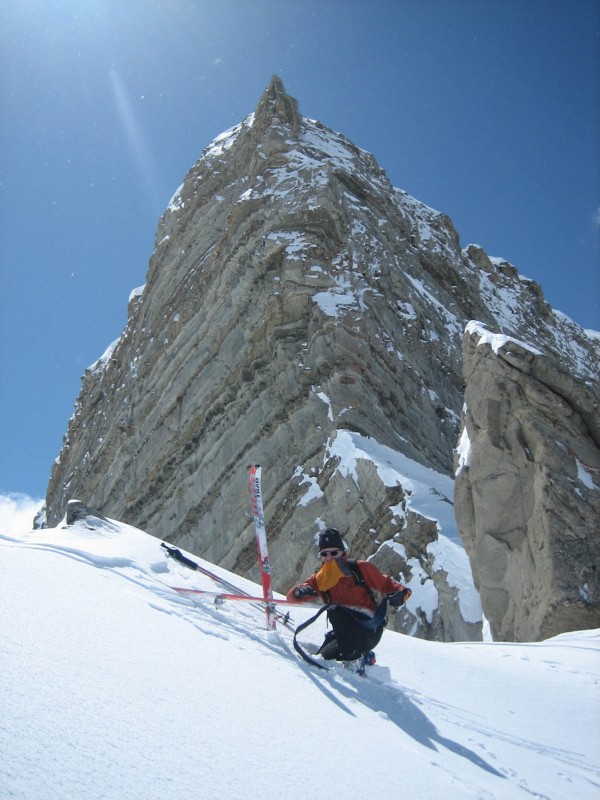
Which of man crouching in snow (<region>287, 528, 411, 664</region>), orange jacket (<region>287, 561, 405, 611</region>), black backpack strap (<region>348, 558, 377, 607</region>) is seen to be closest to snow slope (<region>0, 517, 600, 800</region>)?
man crouching in snow (<region>287, 528, 411, 664</region>)

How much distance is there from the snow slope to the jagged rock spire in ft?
113

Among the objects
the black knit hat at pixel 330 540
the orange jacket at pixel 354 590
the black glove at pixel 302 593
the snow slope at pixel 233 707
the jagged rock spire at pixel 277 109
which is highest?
the jagged rock spire at pixel 277 109

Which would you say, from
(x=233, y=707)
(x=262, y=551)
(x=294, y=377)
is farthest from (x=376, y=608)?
(x=294, y=377)

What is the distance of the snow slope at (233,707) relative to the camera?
275cm

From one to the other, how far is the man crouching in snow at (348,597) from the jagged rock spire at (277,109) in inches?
1351

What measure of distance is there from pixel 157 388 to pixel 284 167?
12015mm

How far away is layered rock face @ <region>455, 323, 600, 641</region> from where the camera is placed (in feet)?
34.1

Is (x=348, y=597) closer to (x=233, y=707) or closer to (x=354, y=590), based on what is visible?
(x=354, y=590)

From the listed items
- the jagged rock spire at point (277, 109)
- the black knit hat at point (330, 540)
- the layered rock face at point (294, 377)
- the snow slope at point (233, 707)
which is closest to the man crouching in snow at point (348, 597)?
the black knit hat at point (330, 540)

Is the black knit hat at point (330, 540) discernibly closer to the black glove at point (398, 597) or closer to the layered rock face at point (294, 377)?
the black glove at point (398, 597)

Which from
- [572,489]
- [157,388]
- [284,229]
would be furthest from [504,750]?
[157,388]

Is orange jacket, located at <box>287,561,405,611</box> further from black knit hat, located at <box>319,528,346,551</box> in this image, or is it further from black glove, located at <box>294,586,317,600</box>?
black knit hat, located at <box>319,528,346,551</box>

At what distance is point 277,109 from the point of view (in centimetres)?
3806

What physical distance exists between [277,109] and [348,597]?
36.3m
